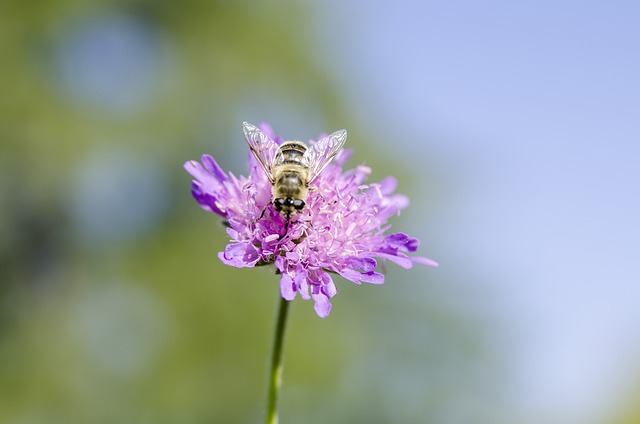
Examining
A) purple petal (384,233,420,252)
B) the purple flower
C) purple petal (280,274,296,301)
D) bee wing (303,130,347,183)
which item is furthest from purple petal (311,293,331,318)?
bee wing (303,130,347,183)

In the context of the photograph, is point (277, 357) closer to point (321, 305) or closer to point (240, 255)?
point (321, 305)

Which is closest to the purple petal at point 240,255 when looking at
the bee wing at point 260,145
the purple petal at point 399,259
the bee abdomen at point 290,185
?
the bee abdomen at point 290,185

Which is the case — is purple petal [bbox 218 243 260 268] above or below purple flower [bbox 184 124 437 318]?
below

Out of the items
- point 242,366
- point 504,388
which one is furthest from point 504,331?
point 242,366

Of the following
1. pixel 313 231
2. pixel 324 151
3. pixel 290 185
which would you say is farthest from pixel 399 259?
pixel 324 151

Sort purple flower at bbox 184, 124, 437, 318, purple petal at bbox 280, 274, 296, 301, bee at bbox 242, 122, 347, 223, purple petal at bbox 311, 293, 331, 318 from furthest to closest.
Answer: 1. bee at bbox 242, 122, 347, 223
2. purple flower at bbox 184, 124, 437, 318
3. purple petal at bbox 311, 293, 331, 318
4. purple petal at bbox 280, 274, 296, 301

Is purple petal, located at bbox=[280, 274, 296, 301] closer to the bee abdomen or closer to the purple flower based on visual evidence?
the purple flower

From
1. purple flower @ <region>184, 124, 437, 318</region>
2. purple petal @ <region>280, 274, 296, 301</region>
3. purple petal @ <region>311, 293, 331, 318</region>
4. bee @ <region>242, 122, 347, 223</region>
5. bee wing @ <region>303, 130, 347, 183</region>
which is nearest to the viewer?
purple petal @ <region>280, 274, 296, 301</region>

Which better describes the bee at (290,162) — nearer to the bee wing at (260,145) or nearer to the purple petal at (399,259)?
the bee wing at (260,145)
